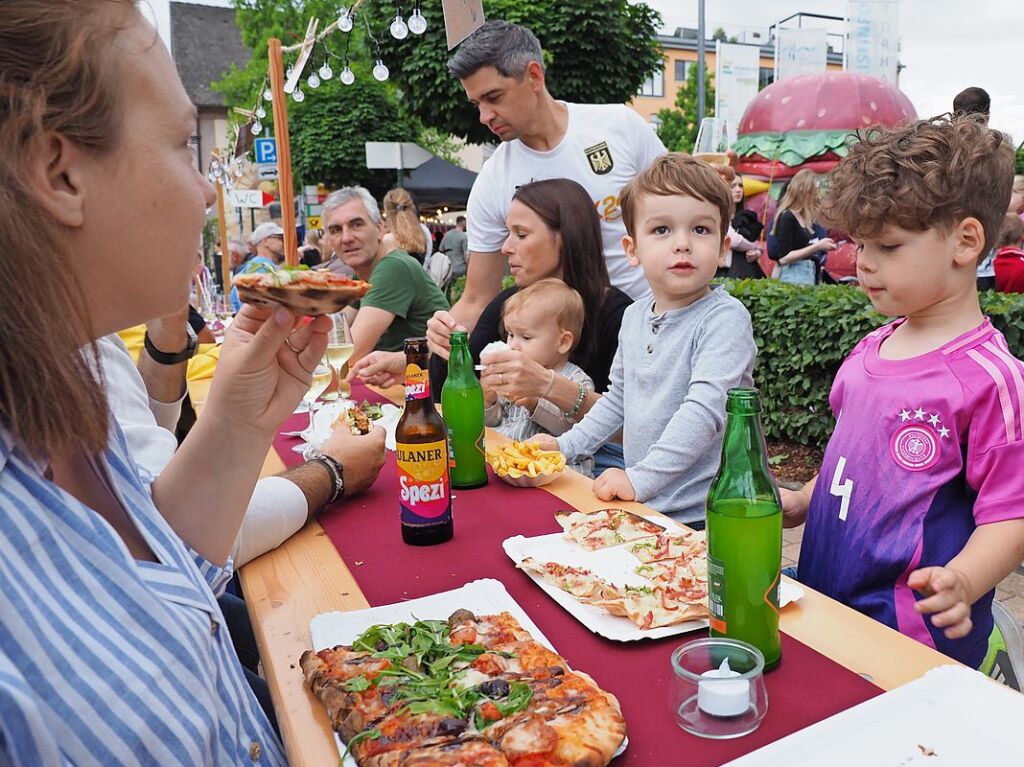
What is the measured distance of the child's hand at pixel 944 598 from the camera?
1.30 metres

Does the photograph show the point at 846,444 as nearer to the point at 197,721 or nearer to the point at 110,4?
the point at 197,721

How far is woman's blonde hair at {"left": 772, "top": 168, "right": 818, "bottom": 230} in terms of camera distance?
779 cm

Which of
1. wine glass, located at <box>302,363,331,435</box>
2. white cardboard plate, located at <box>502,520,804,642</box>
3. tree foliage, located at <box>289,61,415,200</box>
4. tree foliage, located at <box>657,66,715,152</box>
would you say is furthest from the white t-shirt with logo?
tree foliage, located at <box>657,66,715,152</box>

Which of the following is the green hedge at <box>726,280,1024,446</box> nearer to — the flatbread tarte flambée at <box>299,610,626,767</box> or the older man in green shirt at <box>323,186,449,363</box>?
the older man in green shirt at <box>323,186,449,363</box>

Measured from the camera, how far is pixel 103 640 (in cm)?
86

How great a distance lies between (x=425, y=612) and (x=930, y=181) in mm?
1419

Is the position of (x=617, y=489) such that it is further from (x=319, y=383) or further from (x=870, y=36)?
(x=870, y=36)

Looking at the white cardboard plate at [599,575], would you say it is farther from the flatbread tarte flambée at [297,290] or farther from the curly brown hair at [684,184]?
the curly brown hair at [684,184]

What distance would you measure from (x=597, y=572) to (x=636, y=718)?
17.7 inches

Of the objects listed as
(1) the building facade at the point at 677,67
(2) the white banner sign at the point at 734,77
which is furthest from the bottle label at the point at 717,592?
(1) the building facade at the point at 677,67

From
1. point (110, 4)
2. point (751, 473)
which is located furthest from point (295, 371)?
point (751, 473)

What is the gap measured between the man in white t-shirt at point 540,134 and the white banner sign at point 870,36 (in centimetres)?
1566

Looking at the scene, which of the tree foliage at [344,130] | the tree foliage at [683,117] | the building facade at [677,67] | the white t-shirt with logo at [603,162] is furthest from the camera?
the building facade at [677,67]

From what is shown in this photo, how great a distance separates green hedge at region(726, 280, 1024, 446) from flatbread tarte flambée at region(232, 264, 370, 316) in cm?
478
